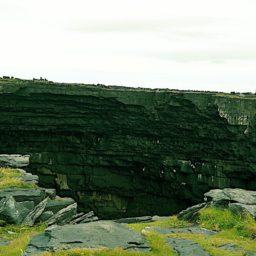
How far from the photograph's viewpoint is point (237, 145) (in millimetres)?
39656

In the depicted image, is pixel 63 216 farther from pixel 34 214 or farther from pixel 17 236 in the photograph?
pixel 17 236

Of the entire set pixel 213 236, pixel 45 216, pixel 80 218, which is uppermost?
pixel 213 236

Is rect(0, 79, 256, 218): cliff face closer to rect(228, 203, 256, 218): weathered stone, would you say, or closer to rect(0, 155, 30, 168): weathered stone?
rect(0, 155, 30, 168): weathered stone

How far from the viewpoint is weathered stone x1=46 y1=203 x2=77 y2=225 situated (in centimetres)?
1764

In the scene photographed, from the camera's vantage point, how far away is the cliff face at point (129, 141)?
3944 centimetres

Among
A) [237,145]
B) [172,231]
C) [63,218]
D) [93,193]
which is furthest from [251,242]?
[93,193]

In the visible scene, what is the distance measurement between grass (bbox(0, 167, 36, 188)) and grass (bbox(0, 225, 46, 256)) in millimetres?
3815

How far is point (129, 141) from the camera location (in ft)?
142

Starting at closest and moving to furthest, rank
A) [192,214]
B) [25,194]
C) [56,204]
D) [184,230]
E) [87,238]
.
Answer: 1. [87,238]
2. [184,230]
3. [192,214]
4. [25,194]
5. [56,204]

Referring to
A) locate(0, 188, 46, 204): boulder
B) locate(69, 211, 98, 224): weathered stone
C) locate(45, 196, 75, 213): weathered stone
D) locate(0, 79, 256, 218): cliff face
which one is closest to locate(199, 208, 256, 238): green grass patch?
locate(69, 211, 98, 224): weathered stone

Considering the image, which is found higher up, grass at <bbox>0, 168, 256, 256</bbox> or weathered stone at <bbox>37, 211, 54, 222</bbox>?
grass at <bbox>0, 168, 256, 256</bbox>

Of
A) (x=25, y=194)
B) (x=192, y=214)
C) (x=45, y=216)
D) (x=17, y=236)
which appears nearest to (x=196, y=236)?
(x=192, y=214)

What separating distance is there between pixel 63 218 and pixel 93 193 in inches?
1094

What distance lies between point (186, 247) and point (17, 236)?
5559 millimetres
